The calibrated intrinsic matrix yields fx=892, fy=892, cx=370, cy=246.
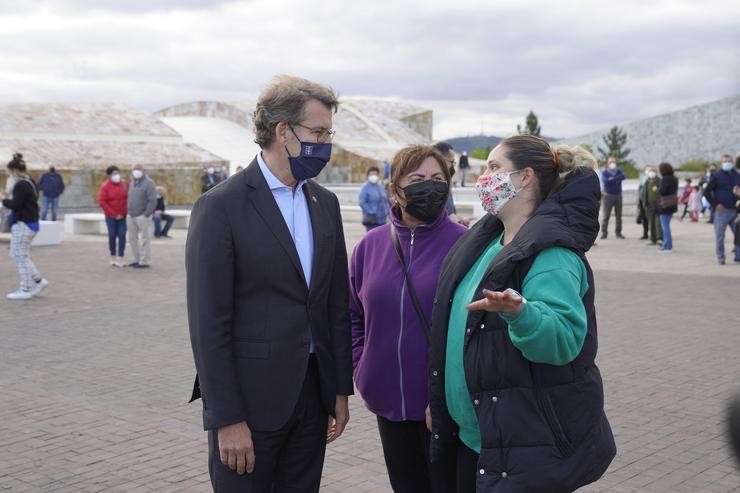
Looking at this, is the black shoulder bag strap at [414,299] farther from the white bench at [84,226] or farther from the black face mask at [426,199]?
the white bench at [84,226]

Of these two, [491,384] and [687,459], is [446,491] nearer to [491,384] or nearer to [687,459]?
[491,384]

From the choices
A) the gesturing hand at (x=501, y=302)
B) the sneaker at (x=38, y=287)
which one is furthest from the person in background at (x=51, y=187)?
the gesturing hand at (x=501, y=302)

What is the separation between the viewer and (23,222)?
1148 cm

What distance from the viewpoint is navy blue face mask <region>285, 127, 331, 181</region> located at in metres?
3.12

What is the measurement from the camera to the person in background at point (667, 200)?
56.1ft

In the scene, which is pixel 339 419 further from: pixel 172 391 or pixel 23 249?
pixel 23 249

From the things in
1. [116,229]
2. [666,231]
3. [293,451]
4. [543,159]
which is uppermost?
[543,159]

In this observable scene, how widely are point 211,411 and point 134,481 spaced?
7.58 ft

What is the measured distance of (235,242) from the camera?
2963mm

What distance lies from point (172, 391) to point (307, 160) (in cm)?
426

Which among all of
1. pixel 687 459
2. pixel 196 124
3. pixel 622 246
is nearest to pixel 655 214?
pixel 622 246

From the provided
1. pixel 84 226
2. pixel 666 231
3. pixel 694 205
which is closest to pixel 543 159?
pixel 666 231

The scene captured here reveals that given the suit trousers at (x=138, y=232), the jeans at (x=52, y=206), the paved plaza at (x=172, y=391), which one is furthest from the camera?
the jeans at (x=52, y=206)

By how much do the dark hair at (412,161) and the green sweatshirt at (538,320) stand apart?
0.73 m
